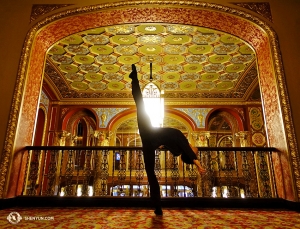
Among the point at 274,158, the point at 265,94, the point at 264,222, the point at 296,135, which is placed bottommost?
the point at 264,222

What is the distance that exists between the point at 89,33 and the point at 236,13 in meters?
3.90

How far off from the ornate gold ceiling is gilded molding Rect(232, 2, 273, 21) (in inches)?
47.9

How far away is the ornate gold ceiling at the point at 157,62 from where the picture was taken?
6.64 m

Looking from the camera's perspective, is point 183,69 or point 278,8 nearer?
point 278,8

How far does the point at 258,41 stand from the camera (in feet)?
16.6

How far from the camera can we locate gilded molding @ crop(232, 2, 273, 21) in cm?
479

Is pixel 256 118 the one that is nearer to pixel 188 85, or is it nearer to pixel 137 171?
pixel 188 85

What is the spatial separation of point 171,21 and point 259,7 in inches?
72.5

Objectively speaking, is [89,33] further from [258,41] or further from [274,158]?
[274,158]

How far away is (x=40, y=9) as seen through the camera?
4.92 meters

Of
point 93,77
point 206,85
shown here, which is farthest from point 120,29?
point 206,85

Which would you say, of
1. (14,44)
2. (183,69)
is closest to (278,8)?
(183,69)

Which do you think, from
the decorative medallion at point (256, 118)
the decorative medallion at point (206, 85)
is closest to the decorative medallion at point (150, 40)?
the decorative medallion at point (206, 85)

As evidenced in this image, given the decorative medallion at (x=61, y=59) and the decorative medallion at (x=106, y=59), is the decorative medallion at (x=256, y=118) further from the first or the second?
the decorative medallion at (x=61, y=59)
